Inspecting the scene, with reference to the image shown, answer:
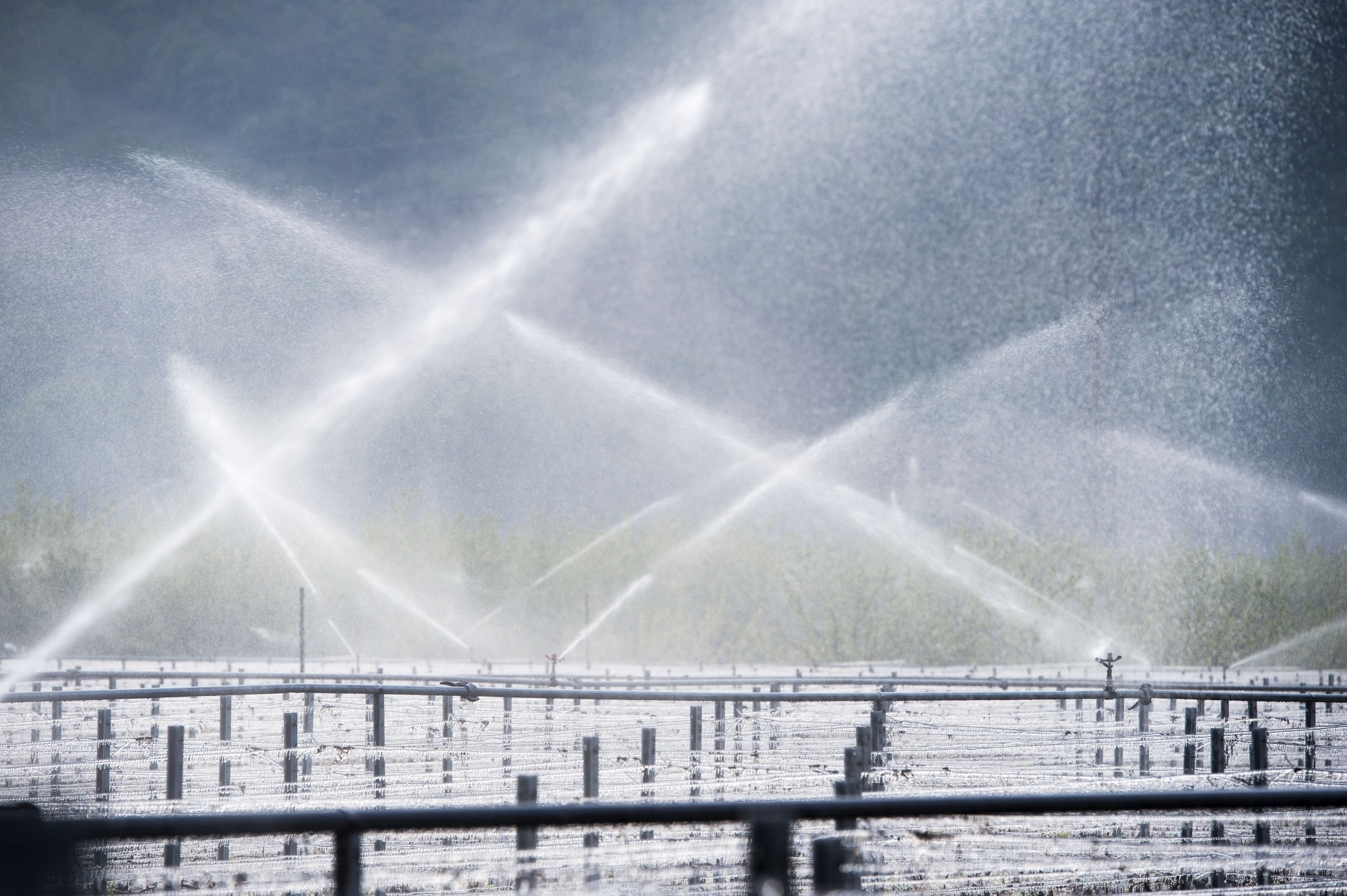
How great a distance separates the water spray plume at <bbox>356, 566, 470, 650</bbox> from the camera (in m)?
73.5

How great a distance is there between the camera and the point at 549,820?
3836mm

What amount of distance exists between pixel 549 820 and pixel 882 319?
168 metres

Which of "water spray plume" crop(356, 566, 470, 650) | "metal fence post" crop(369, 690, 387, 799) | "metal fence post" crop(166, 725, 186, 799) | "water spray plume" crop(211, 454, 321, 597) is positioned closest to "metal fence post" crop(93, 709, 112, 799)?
"metal fence post" crop(166, 725, 186, 799)

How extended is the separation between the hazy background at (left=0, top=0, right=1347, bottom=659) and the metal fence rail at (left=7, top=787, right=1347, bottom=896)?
2404 inches

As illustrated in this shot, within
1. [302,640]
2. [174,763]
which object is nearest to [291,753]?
[174,763]

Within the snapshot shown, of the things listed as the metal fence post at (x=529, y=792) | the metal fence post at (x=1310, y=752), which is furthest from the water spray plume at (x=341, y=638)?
the metal fence post at (x=529, y=792)

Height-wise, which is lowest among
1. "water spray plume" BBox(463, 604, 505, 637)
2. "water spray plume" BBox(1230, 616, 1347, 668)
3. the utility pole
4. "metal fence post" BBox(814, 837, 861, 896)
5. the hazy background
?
"metal fence post" BBox(814, 837, 861, 896)

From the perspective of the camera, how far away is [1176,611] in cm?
6319

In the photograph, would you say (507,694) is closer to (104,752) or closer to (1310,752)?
(104,752)

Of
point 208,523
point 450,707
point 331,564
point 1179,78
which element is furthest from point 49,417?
point 450,707

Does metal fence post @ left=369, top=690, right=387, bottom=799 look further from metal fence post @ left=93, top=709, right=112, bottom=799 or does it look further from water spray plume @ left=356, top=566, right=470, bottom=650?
water spray plume @ left=356, top=566, right=470, bottom=650

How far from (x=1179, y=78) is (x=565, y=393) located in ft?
209

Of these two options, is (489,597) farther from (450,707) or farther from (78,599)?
(450,707)

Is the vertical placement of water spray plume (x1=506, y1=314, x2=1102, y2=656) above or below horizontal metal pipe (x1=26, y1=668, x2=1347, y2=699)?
above
